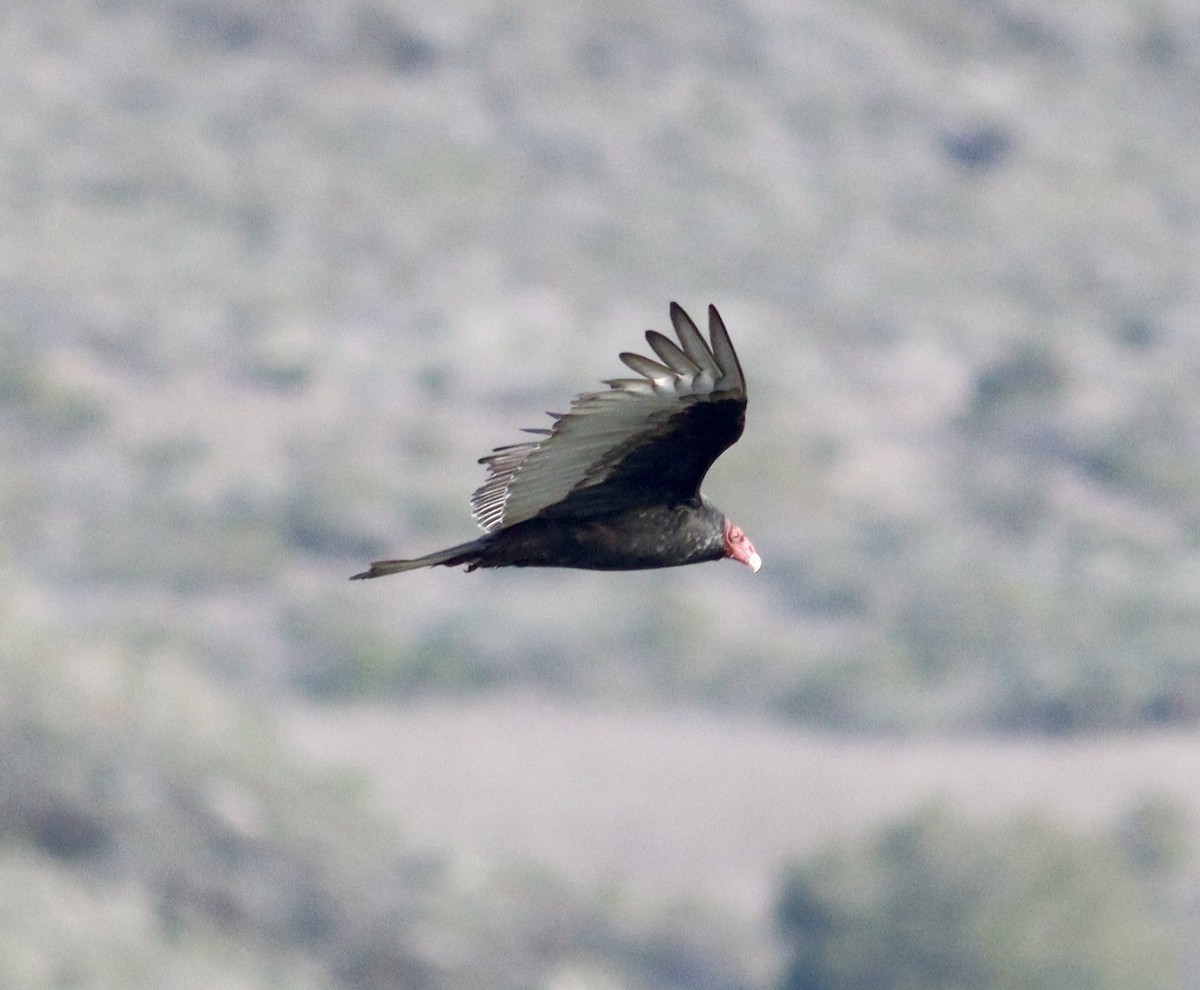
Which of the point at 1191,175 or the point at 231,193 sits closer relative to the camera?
the point at 231,193

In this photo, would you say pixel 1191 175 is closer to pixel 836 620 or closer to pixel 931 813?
pixel 836 620

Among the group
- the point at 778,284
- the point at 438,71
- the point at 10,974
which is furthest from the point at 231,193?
the point at 10,974

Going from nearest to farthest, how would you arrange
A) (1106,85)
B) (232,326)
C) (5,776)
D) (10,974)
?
1. (10,974)
2. (5,776)
3. (232,326)
4. (1106,85)

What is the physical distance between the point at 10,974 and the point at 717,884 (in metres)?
15.4

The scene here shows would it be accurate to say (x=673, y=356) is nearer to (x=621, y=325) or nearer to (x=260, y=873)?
(x=260, y=873)

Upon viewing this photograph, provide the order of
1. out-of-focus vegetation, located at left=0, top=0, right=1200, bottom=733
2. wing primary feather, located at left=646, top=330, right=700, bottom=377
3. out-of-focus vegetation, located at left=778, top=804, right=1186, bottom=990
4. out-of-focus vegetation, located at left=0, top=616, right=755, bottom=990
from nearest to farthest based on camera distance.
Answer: wing primary feather, located at left=646, top=330, right=700, bottom=377, out-of-focus vegetation, located at left=0, top=616, right=755, bottom=990, out-of-focus vegetation, located at left=778, top=804, right=1186, bottom=990, out-of-focus vegetation, located at left=0, top=0, right=1200, bottom=733

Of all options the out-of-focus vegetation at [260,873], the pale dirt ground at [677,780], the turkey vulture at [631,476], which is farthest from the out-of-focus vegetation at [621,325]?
the turkey vulture at [631,476]

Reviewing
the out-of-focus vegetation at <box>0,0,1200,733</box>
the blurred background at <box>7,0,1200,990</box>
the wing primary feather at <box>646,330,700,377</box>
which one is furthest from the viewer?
the out-of-focus vegetation at <box>0,0,1200,733</box>

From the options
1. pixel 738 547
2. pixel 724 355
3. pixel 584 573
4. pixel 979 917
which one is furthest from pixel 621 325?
pixel 724 355

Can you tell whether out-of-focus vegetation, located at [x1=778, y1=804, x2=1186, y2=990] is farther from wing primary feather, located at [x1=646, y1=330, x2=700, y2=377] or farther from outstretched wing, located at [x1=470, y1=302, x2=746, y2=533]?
wing primary feather, located at [x1=646, y1=330, x2=700, y2=377]

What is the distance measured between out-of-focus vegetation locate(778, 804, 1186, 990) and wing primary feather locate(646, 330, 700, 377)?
3162cm

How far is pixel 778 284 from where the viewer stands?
69.1 meters

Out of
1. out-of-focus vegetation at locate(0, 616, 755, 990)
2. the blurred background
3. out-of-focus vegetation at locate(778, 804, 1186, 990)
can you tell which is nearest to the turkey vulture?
the blurred background

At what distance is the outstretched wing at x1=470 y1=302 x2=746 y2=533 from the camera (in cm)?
688
